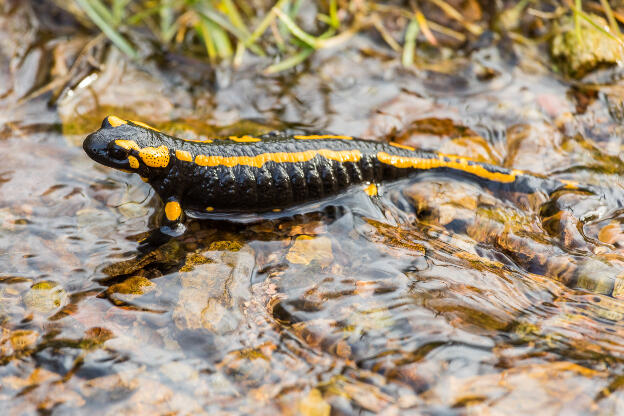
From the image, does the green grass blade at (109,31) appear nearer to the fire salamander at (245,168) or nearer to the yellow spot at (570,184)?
the fire salamander at (245,168)

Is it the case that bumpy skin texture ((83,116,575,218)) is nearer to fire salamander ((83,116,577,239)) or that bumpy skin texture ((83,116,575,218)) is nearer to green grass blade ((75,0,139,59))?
fire salamander ((83,116,577,239))

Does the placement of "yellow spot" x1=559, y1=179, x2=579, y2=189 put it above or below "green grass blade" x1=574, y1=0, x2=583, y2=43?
below

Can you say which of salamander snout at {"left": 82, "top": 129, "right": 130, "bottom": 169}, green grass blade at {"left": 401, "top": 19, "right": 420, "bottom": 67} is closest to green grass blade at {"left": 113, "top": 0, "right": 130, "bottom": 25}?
salamander snout at {"left": 82, "top": 129, "right": 130, "bottom": 169}

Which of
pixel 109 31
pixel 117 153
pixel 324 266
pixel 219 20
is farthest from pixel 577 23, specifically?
pixel 109 31

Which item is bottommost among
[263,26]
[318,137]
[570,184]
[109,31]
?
[570,184]

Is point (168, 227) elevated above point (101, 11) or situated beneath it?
situated beneath

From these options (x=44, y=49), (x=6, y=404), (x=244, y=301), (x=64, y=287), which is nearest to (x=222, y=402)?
(x=244, y=301)

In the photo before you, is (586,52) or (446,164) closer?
(446,164)

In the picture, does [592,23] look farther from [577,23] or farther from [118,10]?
[118,10]
